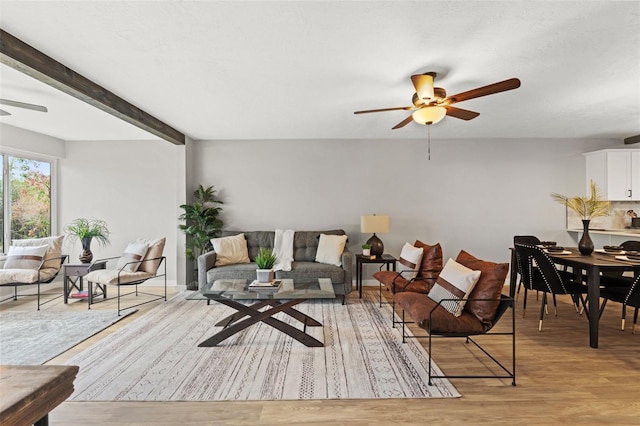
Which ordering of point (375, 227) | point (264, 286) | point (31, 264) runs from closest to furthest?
point (264, 286), point (31, 264), point (375, 227)

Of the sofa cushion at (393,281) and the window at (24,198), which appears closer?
the sofa cushion at (393,281)

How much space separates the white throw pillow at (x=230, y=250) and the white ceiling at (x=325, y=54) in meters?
1.86

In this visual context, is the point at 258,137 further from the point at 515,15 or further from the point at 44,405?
the point at 44,405

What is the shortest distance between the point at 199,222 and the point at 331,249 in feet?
7.22

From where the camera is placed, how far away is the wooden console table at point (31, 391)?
885 millimetres

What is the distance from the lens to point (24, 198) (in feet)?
17.6

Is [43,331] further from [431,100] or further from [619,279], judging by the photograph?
[619,279]

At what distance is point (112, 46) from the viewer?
2.56 meters

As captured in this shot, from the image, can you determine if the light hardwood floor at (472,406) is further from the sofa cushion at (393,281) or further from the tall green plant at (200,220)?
the tall green plant at (200,220)

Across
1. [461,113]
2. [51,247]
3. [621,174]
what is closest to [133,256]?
[51,247]

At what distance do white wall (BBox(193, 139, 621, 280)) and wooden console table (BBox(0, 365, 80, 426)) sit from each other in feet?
15.9

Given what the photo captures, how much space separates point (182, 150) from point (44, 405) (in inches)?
198

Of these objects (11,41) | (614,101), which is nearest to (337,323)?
(11,41)

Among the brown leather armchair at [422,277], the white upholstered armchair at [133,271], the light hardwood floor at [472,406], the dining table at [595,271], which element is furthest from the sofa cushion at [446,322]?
the white upholstered armchair at [133,271]
